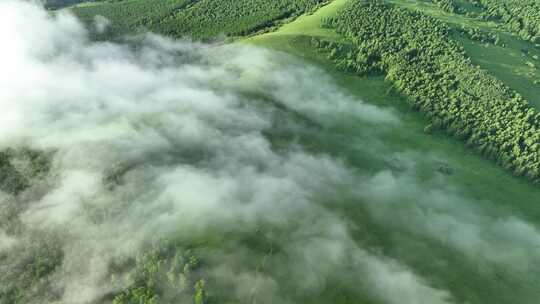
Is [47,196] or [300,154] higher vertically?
[300,154]

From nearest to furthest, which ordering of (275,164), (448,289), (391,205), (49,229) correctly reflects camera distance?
(448,289) < (49,229) < (391,205) < (275,164)

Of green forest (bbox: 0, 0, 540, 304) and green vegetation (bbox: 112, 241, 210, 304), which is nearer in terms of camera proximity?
green vegetation (bbox: 112, 241, 210, 304)

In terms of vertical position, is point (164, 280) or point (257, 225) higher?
point (257, 225)

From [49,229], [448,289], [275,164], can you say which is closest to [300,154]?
[275,164]

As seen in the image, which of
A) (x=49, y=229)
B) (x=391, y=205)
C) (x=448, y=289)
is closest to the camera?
(x=448, y=289)

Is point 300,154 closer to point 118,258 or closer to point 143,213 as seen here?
point 143,213

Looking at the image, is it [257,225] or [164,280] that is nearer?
[164,280]

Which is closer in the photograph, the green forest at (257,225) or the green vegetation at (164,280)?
the green vegetation at (164,280)

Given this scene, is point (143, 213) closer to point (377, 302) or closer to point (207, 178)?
point (207, 178)

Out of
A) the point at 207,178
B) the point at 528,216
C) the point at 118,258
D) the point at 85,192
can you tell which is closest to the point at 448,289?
the point at 528,216

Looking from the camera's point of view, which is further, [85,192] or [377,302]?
[85,192]
